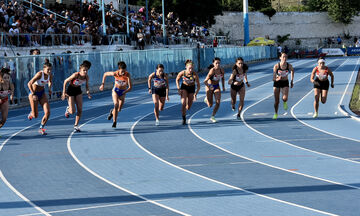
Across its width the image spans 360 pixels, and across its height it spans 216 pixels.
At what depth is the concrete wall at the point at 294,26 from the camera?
299 ft

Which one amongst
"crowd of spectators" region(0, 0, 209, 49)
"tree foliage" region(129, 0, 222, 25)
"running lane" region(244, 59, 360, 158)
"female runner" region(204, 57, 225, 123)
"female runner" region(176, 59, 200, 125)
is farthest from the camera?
"tree foliage" region(129, 0, 222, 25)

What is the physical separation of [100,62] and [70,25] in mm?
3640

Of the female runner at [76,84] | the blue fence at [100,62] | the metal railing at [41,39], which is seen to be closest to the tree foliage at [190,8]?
the blue fence at [100,62]

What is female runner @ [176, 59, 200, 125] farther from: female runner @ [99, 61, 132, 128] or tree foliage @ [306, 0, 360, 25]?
tree foliage @ [306, 0, 360, 25]

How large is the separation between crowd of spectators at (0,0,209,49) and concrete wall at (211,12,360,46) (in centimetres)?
3976

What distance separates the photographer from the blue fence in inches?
949

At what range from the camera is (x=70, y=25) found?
33.1 m

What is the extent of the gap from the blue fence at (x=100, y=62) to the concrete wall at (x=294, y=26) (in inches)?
1586

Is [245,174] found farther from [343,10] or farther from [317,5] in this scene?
[317,5]

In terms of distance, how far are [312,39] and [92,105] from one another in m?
70.5

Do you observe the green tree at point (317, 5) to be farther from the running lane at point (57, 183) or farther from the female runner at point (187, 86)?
the running lane at point (57, 183)

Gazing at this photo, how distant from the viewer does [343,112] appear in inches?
771

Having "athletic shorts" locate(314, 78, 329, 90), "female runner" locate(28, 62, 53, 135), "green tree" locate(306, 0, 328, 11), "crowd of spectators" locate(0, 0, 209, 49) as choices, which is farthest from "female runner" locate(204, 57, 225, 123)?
"green tree" locate(306, 0, 328, 11)

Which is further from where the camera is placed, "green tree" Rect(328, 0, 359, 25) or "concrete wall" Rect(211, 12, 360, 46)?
"concrete wall" Rect(211, 12, 360, 46)
